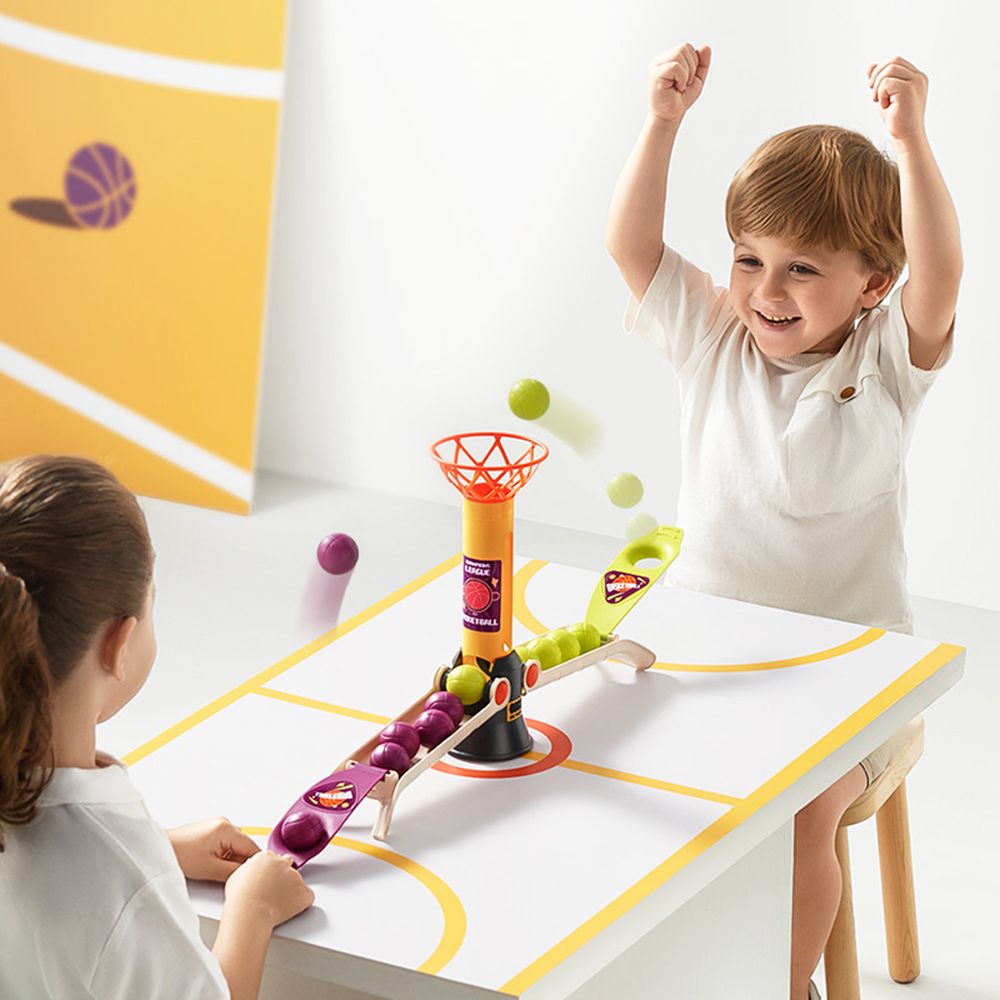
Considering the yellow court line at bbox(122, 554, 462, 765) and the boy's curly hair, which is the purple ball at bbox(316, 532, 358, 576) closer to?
the yellow court line at bbox(122, 554, 462, 765)

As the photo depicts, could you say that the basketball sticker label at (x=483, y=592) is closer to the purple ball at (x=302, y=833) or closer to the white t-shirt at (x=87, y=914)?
the purple ball at (x=302, y=833)

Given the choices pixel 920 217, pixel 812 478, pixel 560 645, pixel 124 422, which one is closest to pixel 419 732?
pixel 560 645

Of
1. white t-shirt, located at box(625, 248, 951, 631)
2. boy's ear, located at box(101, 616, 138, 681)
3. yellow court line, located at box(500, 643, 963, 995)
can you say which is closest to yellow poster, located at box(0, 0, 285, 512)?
white t-shirt, located at box(625, 248, 951, 631)

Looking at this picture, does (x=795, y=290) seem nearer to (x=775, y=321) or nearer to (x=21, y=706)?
(x=775, y=321)

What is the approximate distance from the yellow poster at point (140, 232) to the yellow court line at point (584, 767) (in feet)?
7.37

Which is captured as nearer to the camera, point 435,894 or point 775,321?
point 435,894

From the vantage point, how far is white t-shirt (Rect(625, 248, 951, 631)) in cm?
224

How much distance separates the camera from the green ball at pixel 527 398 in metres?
2.41

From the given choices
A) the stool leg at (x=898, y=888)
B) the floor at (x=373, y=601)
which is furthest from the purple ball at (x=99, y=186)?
the stool leg at (x=898, y=888)

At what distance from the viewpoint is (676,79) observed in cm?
223

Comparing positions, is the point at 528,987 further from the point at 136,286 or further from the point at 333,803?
the point at 136,286

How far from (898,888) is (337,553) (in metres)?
0.80

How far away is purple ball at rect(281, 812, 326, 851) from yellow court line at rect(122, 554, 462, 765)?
0.62 ft

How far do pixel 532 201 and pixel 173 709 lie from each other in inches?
52.7
